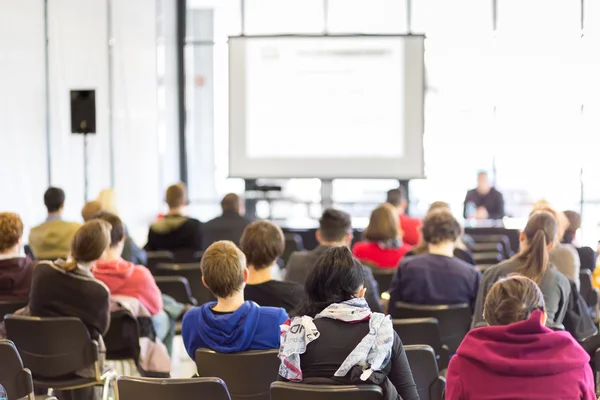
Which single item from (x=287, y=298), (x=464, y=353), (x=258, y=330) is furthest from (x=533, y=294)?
(x=287, y=298)

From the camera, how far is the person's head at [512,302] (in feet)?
8.85

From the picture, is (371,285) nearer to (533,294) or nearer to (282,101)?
(533,294)

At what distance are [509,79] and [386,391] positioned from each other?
10.2m

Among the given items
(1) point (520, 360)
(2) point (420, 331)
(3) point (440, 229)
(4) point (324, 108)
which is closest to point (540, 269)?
(2) point (420, 331)

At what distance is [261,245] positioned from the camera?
168 inches

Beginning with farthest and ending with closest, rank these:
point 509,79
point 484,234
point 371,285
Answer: point 509,79 → point 484,234 → point 371,285

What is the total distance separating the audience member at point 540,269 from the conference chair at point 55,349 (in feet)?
6.20

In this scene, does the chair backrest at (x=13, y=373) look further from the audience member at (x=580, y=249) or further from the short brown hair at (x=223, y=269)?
the audience member at (x=580, y=249)

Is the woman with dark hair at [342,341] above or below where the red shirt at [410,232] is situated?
above

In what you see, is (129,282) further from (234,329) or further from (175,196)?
(175,196)

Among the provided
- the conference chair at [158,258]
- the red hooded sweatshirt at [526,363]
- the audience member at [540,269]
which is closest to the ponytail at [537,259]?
the audience member at [540,269]

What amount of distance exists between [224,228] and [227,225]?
0.13 ft

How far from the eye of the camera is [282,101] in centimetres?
1147

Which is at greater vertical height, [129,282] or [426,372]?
[129,282]
